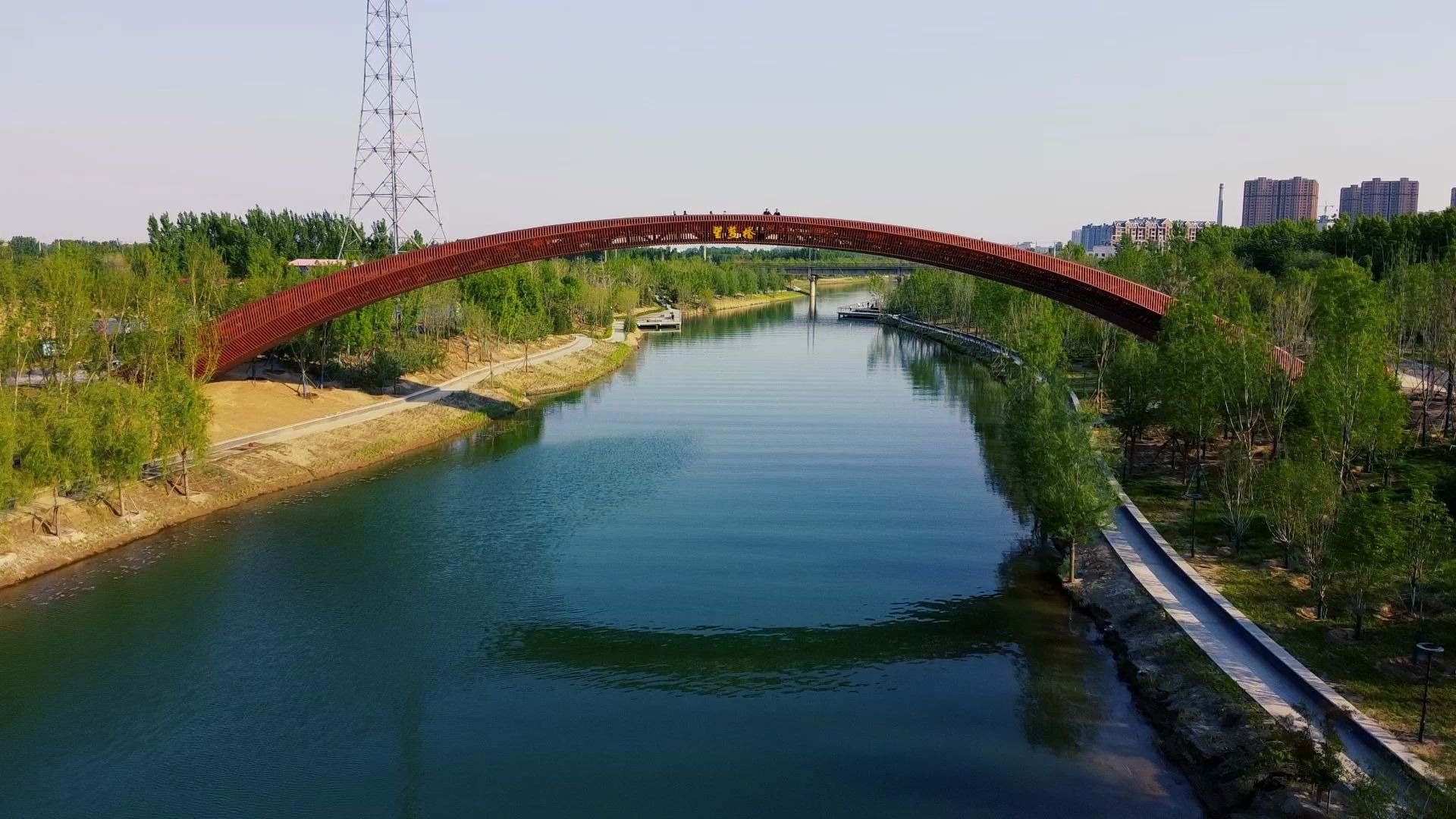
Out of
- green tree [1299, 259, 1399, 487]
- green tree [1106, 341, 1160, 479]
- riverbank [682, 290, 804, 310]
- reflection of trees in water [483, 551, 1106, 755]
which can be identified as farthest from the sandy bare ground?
riverbank [682, 290, 804, 310]

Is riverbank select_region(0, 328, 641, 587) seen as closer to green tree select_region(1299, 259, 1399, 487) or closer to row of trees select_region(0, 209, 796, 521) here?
row of trees select_region(0, 209, 796, 521)

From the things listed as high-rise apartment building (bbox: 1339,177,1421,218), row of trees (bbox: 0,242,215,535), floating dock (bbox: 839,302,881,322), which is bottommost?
row of trees (bbox: 0,242,215,535)

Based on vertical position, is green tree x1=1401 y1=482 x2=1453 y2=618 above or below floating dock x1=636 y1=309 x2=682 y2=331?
below

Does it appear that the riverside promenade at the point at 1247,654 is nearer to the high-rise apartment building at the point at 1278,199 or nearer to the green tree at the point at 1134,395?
the green tree at the point at 1134,395

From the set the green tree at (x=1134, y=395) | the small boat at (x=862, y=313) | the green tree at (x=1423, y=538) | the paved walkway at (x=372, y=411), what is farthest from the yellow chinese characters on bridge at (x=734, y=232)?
the small boat at (x=862, y=313)

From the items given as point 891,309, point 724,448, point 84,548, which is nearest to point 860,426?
point 724,448

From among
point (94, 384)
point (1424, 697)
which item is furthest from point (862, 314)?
point (1424, 697)

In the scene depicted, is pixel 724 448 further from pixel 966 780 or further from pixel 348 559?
pixel 966 780
